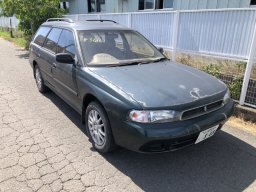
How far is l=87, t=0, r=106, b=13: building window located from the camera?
49.8 ft

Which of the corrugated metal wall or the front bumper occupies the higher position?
the corrugated metal wall

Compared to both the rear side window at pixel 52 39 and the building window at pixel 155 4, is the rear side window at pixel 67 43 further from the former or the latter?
the building window at pixel 155 4

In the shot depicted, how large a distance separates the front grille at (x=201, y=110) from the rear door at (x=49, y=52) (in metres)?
2.84

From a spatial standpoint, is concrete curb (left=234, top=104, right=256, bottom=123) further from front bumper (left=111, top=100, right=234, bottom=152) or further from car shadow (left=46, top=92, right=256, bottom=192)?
front bumper (left=111, top=100, right=234, bottom=152)

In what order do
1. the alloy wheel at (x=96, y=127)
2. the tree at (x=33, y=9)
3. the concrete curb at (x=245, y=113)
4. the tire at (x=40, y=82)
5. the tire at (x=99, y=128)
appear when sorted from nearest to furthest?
the tire at (x=99, y=128)
the alloy wheel at (x=96, y=127)
the concrete curb at (x=245, y=113)
the tire at (x=40, y=82)
the tree at (x=33, y=9)

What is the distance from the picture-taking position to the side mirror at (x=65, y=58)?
12.0 feet

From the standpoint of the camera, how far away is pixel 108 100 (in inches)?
117

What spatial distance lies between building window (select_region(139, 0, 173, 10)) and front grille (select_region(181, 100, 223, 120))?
793 cm

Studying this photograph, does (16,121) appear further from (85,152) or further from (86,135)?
(85,152)

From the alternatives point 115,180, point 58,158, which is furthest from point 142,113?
point 58,158

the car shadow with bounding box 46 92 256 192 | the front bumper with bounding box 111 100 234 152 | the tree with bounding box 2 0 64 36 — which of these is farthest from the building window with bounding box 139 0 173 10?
the front bumper with bounding box 111 100 234 152

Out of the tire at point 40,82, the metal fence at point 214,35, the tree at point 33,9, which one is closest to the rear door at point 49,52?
the tire at point 40,82

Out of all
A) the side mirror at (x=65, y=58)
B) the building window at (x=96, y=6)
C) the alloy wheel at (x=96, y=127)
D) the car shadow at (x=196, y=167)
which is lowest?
the car shadow at (x=196, y=167)

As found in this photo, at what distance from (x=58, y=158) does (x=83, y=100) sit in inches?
34.4
